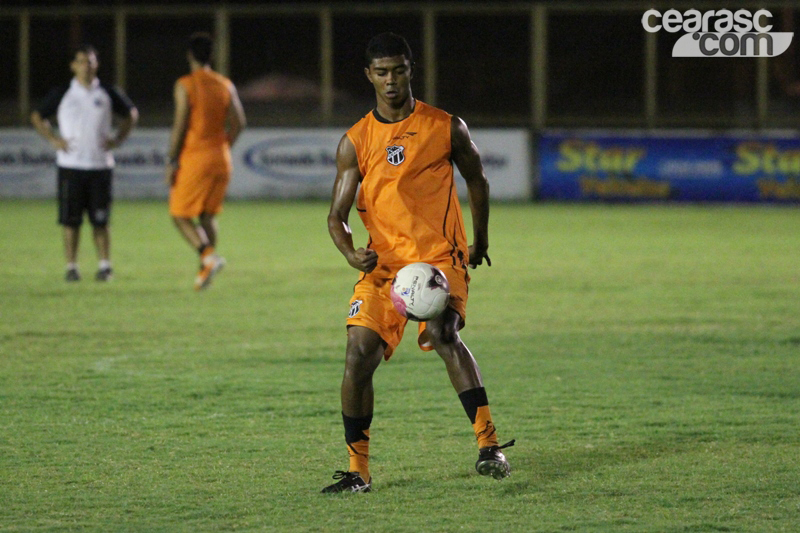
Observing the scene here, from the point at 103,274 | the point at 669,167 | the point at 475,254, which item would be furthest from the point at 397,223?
the point at 669,167

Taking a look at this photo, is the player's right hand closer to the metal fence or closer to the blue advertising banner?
the blue advertising banner

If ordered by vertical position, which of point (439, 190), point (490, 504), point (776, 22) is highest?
point (776, 22)

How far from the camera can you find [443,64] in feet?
94.8

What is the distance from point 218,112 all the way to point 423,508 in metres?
7.59

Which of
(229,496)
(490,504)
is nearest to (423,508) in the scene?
(490,504)

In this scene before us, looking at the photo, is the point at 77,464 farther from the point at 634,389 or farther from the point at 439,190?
the point at 634,389

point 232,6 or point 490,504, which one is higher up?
point 232,6

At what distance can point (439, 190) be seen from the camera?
17.2 feet

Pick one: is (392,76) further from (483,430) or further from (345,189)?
(483,430)

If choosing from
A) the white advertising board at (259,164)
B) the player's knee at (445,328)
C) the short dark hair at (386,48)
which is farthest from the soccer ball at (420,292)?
the white advertising board at (259,164)

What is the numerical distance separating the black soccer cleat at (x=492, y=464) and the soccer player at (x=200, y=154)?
6.73m

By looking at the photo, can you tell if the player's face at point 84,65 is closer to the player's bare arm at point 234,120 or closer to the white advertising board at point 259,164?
the player's bare arm at point 234,120

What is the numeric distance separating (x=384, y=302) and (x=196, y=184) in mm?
6756

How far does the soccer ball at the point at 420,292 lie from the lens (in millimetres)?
4949
